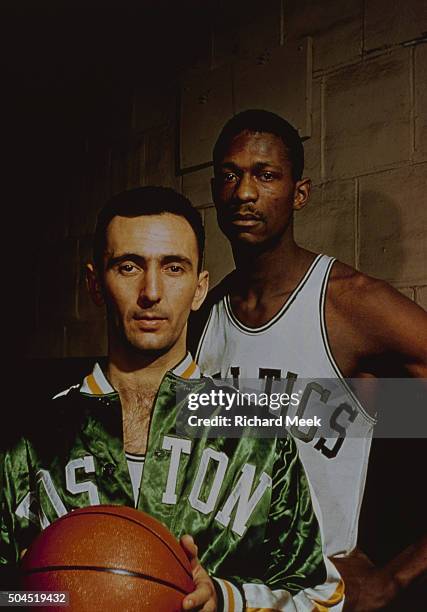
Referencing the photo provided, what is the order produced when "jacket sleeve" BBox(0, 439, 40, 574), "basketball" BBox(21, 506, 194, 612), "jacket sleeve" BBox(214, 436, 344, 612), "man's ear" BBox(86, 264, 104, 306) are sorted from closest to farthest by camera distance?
"basketball" BBox(21, 506, 194, 612), "jacket sleeve" BBox(214, 436, 344, 612), "jacket sleeve" BBox(0, 439, 40, 574), "man's ear" BBox(86, 264, 104, 306)

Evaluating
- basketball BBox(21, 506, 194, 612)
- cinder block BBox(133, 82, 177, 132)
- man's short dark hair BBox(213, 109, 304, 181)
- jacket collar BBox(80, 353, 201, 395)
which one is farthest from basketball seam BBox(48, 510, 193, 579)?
cinder block BBox(133, 82, 177, 132)

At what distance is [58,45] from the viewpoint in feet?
6.06

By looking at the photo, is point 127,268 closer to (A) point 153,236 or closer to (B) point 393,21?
(A) point 153,236

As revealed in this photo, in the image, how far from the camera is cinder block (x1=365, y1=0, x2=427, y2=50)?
53.9 inches

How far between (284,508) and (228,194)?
62 centimetres

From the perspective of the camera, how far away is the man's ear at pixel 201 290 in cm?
149

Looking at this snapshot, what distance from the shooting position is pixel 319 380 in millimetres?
1394

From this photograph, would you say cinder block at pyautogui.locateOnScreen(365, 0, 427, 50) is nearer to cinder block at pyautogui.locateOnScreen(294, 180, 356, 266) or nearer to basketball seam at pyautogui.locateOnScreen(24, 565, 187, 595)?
cinder block at pyautogui.locateOnScreen(294, 180, 356, 266)

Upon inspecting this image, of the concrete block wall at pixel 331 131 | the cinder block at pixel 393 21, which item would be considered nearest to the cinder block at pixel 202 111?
the concrete block wall at pixel 331 131

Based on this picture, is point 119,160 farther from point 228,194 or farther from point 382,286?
point 382,286

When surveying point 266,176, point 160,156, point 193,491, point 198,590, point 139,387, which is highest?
point 160,156

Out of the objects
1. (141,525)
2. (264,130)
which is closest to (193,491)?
(141,525)

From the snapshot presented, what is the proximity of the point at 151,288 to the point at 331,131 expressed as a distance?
18.3 inches

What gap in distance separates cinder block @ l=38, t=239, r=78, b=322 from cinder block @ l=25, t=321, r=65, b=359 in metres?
0.02
